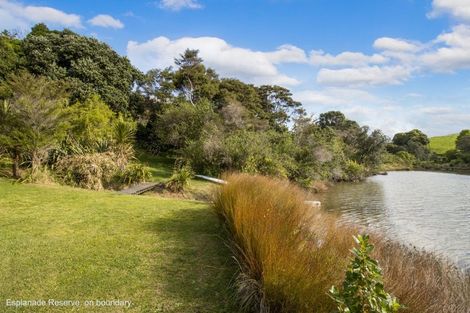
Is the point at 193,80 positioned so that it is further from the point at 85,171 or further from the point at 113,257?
the point at 113,257

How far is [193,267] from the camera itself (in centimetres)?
400

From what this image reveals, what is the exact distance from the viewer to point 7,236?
15.6 feet

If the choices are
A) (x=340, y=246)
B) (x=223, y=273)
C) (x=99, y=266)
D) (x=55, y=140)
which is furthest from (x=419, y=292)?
(x=55, y=140)

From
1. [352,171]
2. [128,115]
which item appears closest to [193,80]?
[128,115]

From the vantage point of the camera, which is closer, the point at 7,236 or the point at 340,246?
the point at 340,246

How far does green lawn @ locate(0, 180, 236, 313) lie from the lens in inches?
127

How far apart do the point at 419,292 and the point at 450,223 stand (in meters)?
10.5

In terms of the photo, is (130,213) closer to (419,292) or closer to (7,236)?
(7,236)

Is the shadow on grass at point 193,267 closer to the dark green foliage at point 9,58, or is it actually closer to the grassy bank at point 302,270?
the grassy bank at point 302,270

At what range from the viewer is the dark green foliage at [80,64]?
2092 cm

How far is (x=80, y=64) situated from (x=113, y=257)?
20847 millimetres

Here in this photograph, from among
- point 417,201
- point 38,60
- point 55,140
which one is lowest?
point 417,201

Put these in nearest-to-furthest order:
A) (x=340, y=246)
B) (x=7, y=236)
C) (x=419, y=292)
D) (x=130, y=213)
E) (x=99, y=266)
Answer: (x=419, y=292)
(x=340, y=246)
(x=99, y=266)
(x=7, y=236)
(x=130, y=213)

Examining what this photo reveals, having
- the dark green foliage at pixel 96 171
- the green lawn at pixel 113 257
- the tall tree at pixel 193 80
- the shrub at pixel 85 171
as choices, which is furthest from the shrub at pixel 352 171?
the green lawn at pixel 113 257
